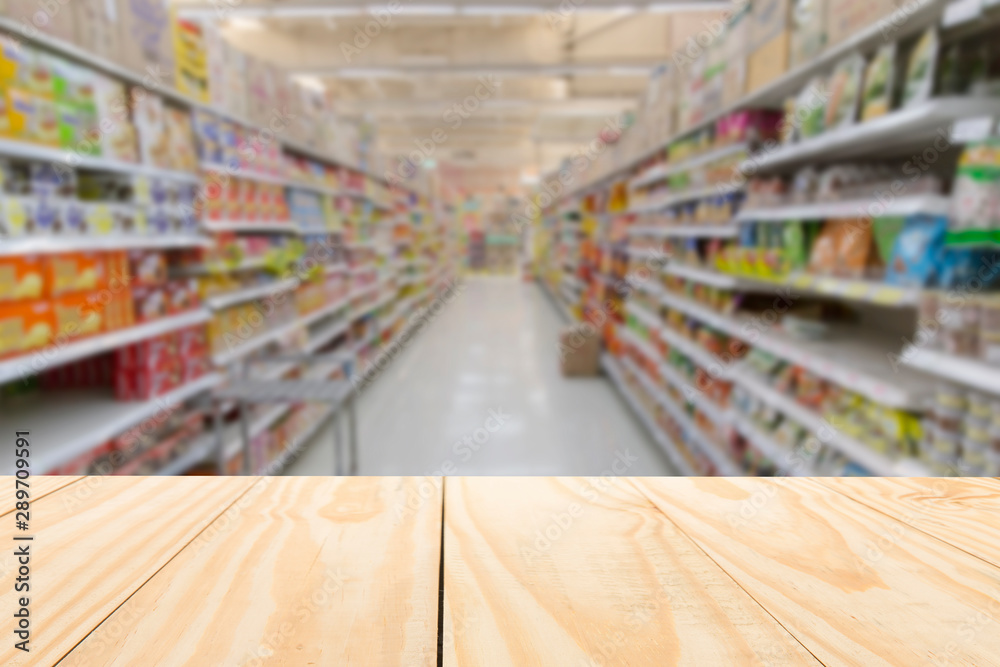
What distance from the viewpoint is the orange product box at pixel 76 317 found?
196cm

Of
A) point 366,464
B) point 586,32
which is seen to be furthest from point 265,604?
point 586,32

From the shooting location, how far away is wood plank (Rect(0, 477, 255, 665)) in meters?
0.48

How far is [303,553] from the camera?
583mm

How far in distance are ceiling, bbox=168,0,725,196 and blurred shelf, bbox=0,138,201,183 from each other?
10.3ft

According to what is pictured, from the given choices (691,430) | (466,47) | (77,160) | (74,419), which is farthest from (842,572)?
(466,47)

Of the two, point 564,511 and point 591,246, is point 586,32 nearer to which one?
point 591,246

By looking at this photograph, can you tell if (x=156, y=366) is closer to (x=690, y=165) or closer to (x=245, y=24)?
(x=690, y=165)

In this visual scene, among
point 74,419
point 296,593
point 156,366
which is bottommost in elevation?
point 74,419

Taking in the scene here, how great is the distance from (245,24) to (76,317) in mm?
7022

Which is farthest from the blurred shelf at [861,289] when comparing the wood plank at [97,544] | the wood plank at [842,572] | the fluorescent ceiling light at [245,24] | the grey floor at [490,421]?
the fluorescent ceiling light at [245,24]

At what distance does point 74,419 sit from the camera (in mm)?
A: 2238

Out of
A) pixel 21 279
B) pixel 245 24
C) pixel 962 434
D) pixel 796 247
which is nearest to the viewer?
pixel 962 434

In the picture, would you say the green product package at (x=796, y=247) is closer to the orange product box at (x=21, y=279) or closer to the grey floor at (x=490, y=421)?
the grey floor at (x=490, y=421)

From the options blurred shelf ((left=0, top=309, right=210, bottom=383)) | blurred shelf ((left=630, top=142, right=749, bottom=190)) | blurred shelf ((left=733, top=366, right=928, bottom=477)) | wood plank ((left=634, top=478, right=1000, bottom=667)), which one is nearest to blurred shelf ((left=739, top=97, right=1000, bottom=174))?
blurred shelf ((left=630, top=142, right=749, bottom=190))
